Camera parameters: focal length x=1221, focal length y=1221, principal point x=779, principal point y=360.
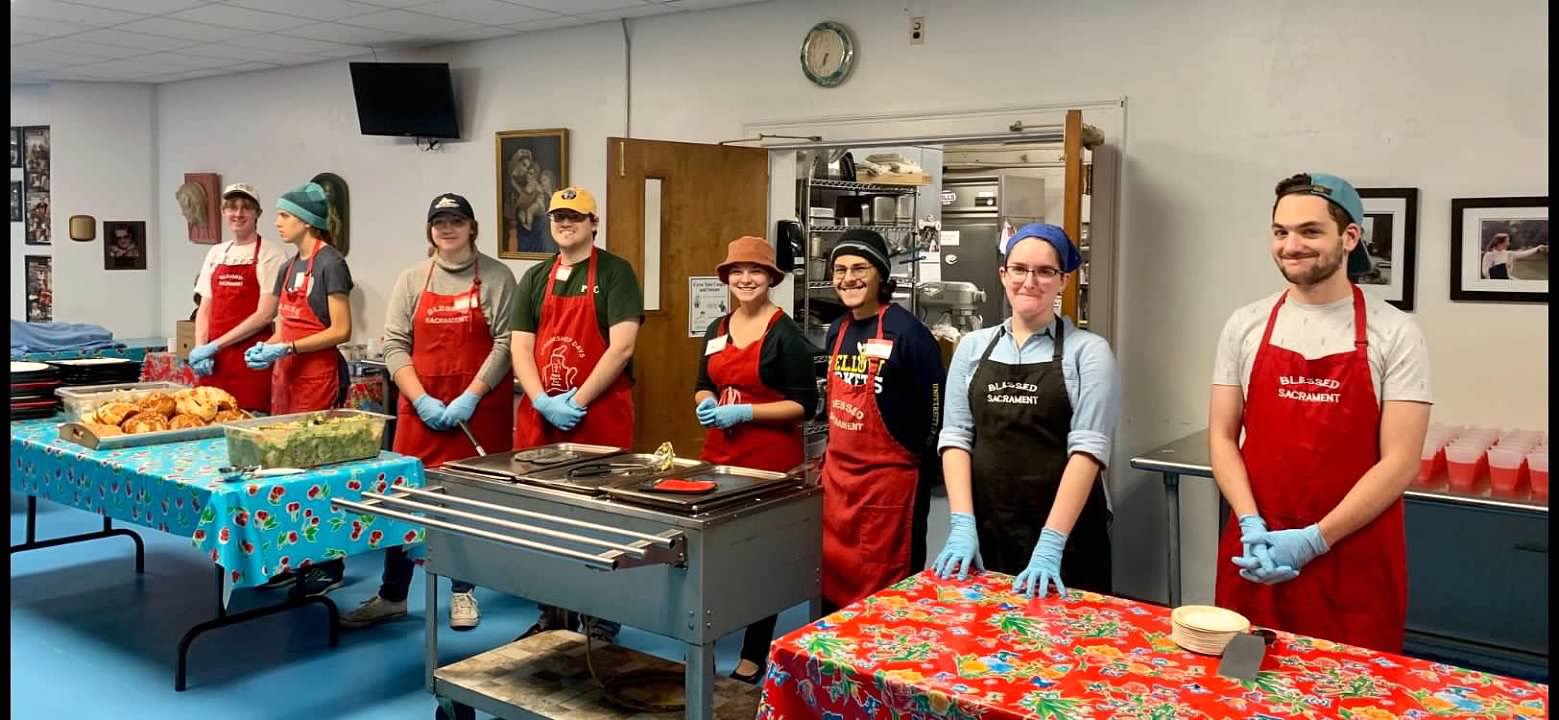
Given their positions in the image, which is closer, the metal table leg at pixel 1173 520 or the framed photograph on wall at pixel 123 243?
the metal table leg at pixel 1173 520

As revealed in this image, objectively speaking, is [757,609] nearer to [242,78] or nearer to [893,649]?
[893,649]

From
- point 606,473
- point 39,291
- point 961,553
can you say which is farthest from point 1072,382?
point 39,291

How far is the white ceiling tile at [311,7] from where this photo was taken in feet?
19.9

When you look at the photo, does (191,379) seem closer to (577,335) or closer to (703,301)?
(703,301)

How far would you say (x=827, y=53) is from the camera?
5598mm

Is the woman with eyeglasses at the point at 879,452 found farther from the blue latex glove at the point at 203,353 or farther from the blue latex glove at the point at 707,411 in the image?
the blue latex glove at the point at 203,353

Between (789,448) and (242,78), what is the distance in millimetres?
6402

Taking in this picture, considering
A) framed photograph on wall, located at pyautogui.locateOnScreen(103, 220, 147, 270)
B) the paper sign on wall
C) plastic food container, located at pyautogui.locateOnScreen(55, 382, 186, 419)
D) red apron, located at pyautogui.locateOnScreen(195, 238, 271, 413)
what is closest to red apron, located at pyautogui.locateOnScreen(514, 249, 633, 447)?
plastic food container, located at pyautogui.locateOnScreen(55, 382, 186, 419)

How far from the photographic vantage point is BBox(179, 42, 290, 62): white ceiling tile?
7.42 meters

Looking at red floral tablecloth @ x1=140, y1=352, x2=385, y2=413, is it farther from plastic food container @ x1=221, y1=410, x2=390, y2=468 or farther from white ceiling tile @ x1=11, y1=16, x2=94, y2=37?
plastic food container @ x1=221, y1=410, x2=390, y2=468

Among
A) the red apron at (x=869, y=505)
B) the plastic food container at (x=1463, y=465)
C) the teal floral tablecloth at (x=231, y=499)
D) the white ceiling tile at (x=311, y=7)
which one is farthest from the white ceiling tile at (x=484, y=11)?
the plastic food container at (x=1463, y=465)

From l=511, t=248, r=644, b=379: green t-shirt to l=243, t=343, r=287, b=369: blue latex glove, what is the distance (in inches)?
46.6

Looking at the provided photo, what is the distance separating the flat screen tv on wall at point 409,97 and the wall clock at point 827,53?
244cm

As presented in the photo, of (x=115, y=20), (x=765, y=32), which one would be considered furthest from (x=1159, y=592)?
(x=115, y=20)
